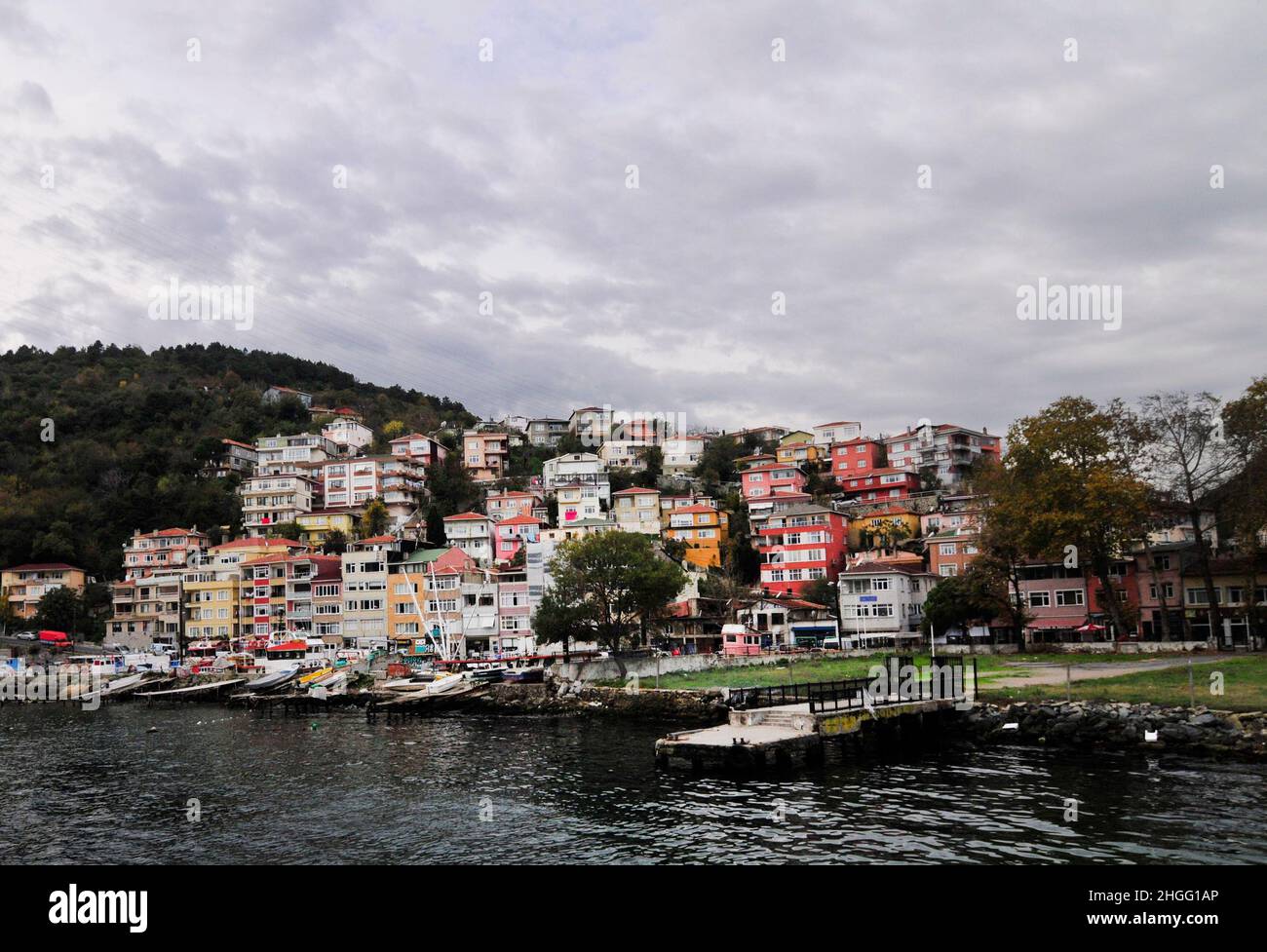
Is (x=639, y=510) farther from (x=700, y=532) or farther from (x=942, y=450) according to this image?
(x=942, y=450)

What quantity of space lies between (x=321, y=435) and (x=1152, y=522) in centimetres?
11632

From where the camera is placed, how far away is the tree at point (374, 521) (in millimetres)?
112875

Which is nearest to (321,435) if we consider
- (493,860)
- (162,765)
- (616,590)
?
(616,590)

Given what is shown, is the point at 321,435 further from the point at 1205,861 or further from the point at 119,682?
the point at 1205,861

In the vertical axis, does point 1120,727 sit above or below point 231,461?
below

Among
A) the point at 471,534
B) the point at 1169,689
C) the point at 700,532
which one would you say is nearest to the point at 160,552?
the point at 471,534

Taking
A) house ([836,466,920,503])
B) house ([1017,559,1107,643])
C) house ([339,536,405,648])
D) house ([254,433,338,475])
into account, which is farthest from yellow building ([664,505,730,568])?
house ([254,433,338,475])

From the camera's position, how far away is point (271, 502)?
118875 mm

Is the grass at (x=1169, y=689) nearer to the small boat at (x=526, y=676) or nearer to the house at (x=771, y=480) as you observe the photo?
the small boat at (x=526, y=676)

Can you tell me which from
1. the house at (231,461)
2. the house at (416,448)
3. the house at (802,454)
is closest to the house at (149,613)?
the house at (231,461)

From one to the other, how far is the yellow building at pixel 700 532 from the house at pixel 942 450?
108 feet

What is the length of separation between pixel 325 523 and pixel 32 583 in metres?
32.1

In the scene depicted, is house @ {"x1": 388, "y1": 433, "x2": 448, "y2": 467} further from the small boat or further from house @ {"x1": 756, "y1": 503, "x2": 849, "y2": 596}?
the small boat

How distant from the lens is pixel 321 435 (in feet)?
465
